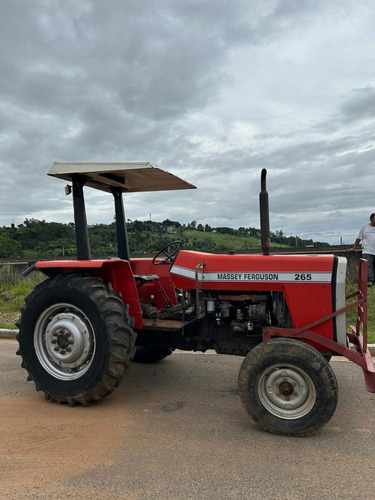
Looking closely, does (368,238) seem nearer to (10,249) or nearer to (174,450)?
(174,450)

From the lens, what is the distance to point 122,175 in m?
4.19

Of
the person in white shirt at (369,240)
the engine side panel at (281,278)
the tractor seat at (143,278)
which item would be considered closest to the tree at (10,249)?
the person in white shirt at (369,240)

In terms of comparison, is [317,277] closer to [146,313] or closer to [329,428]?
[329,428]

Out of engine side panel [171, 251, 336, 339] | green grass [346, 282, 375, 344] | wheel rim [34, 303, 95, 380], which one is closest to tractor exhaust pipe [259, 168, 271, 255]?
engine side panel [171, 251, 336, 339]

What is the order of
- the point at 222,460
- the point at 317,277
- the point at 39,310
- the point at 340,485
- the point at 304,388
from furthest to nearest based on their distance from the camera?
the point at 39,310 < the point at 317,277 < the point at 304,388 < the point at 222,460 < the point at 340,485

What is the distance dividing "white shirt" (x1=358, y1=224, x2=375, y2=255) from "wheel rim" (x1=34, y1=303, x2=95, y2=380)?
18.1 feet

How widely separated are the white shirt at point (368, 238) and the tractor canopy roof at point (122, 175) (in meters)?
4.03

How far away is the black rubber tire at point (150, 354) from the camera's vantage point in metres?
4.79

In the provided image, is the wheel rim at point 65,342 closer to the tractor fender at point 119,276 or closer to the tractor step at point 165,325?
the tractor fender at point 119,276

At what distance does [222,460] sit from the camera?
2707 mm

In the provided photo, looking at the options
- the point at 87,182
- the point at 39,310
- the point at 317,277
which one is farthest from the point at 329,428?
the point at 87,182

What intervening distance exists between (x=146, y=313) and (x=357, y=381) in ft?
7.84

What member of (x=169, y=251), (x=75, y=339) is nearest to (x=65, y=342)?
(x=75, y=339)

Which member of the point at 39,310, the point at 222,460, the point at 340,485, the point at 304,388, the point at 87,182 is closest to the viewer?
the point at 340,485
